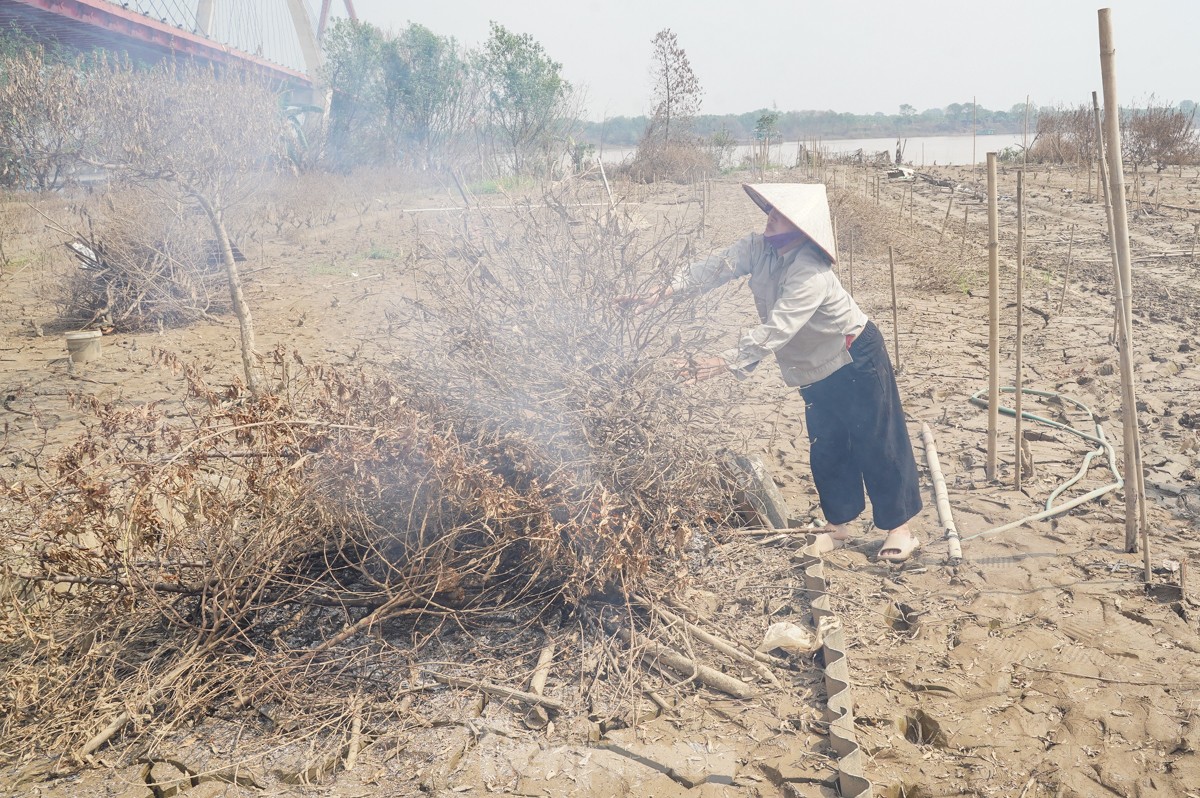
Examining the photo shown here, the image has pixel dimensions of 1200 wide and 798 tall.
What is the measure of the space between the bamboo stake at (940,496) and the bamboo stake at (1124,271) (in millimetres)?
650

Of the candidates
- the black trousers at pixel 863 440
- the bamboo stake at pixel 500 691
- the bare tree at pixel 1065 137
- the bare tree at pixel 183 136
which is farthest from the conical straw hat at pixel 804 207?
the bare tree at pixel 1065 137

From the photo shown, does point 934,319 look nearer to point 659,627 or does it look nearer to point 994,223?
point 994,223

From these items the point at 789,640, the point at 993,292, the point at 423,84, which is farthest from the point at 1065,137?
the point at 423,84

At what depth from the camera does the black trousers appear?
3.47 metres

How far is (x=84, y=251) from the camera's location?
334 inches

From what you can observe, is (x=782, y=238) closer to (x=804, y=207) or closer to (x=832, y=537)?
(x=804, y=207)

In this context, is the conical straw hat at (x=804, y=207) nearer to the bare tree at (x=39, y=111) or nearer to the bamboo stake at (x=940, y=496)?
the bamboo stake at (x=940, y=496)

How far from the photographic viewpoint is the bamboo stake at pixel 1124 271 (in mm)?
2977

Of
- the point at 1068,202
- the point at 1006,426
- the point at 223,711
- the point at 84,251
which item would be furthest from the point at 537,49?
the point at 223,711

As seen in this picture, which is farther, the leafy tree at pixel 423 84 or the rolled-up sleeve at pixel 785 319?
the leafy tree at pixel 423 84

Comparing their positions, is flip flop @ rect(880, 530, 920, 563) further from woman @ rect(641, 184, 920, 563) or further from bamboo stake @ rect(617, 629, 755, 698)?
bamboo stake @ rect(617, 629, 755, 698)

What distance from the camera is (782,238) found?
328 centimetres

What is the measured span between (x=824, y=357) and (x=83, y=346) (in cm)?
643

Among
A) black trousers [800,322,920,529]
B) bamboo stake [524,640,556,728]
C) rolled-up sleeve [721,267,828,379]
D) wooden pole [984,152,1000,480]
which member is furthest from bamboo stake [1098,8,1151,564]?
bamboo stake [524,640,556,728]
